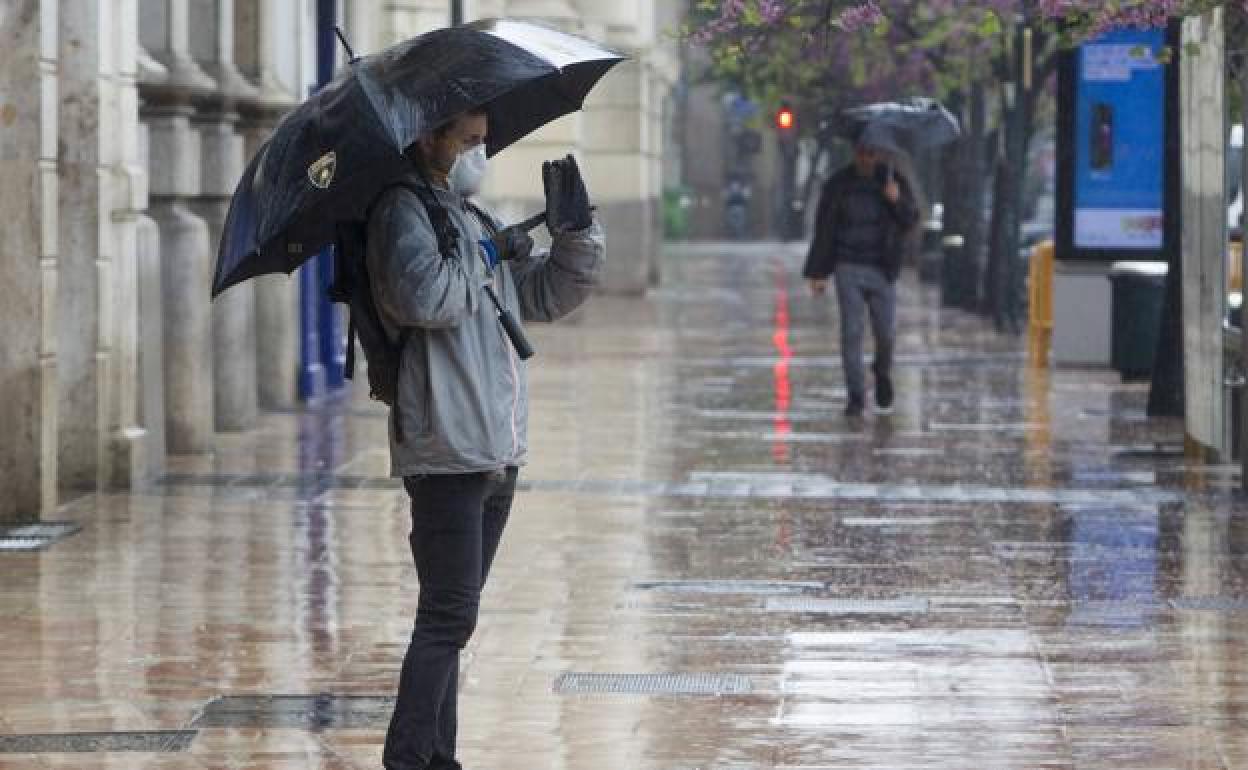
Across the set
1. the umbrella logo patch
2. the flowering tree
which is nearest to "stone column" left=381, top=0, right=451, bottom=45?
the flowering tree

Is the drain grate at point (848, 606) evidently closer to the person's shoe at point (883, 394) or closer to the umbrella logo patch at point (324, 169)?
the umbrella logo patch at point (324, 169)

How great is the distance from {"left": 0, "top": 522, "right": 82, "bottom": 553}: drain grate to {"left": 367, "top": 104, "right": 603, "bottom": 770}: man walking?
573cm

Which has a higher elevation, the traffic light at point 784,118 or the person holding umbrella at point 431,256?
the traffic light at point 784,118

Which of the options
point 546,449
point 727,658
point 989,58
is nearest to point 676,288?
point 989,58

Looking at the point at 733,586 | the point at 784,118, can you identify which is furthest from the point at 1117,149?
the point at 784,118

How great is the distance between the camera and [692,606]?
11289mm

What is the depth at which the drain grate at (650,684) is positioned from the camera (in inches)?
370

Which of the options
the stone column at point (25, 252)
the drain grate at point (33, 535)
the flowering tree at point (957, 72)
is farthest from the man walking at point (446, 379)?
the flowering tree at point (957, 72)

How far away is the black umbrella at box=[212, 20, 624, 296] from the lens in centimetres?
712

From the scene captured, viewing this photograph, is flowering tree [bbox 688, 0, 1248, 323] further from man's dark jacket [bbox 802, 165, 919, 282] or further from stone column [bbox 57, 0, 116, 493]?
stone column [bbox 57, 0, 116, 493]

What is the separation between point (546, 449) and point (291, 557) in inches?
199

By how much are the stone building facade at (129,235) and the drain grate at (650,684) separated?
307 centimetres

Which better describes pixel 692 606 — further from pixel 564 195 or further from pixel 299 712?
pixel 564 195

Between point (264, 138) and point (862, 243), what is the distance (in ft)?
12.2
